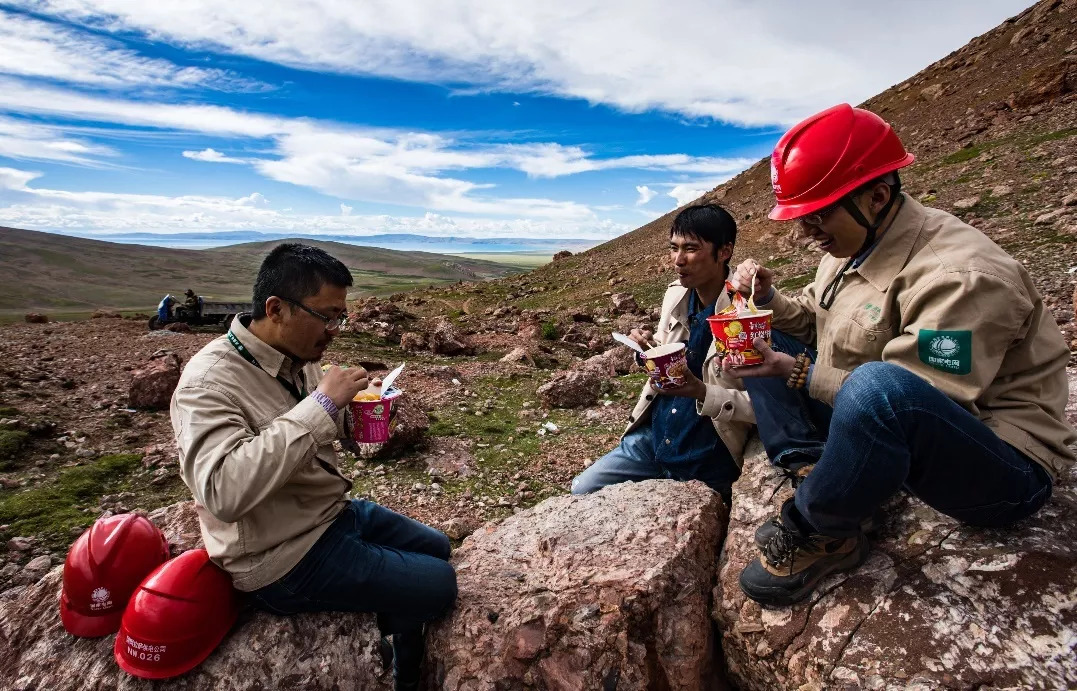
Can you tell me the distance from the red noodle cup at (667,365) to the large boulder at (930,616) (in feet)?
4.05

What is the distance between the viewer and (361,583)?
3.00 metres

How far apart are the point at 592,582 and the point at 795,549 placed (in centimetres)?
114

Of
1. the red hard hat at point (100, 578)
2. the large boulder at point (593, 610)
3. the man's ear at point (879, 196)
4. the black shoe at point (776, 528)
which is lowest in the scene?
the large boulder at point (593, 610)

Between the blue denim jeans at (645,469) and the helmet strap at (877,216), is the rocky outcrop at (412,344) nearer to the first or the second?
the blue denim jeans at (645,469)

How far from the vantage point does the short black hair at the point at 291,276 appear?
3.01 meters

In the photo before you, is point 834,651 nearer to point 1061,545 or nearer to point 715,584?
point 715,584

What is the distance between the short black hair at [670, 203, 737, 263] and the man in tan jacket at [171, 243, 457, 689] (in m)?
2.57

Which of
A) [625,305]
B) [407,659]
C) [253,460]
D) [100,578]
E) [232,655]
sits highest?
[253,460]

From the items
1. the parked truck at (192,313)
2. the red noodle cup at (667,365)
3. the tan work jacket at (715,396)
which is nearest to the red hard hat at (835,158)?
the red noodle cup at (667,365)

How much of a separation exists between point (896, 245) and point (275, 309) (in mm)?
3278

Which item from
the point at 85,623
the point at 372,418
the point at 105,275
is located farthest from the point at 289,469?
the point at 105,275

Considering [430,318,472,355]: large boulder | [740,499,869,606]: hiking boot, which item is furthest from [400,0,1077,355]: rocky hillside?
[740,499,869,606]: hiking boot

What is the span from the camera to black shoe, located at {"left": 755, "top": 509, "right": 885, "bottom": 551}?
2.94 metres

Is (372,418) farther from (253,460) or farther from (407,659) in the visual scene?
(407,659)
